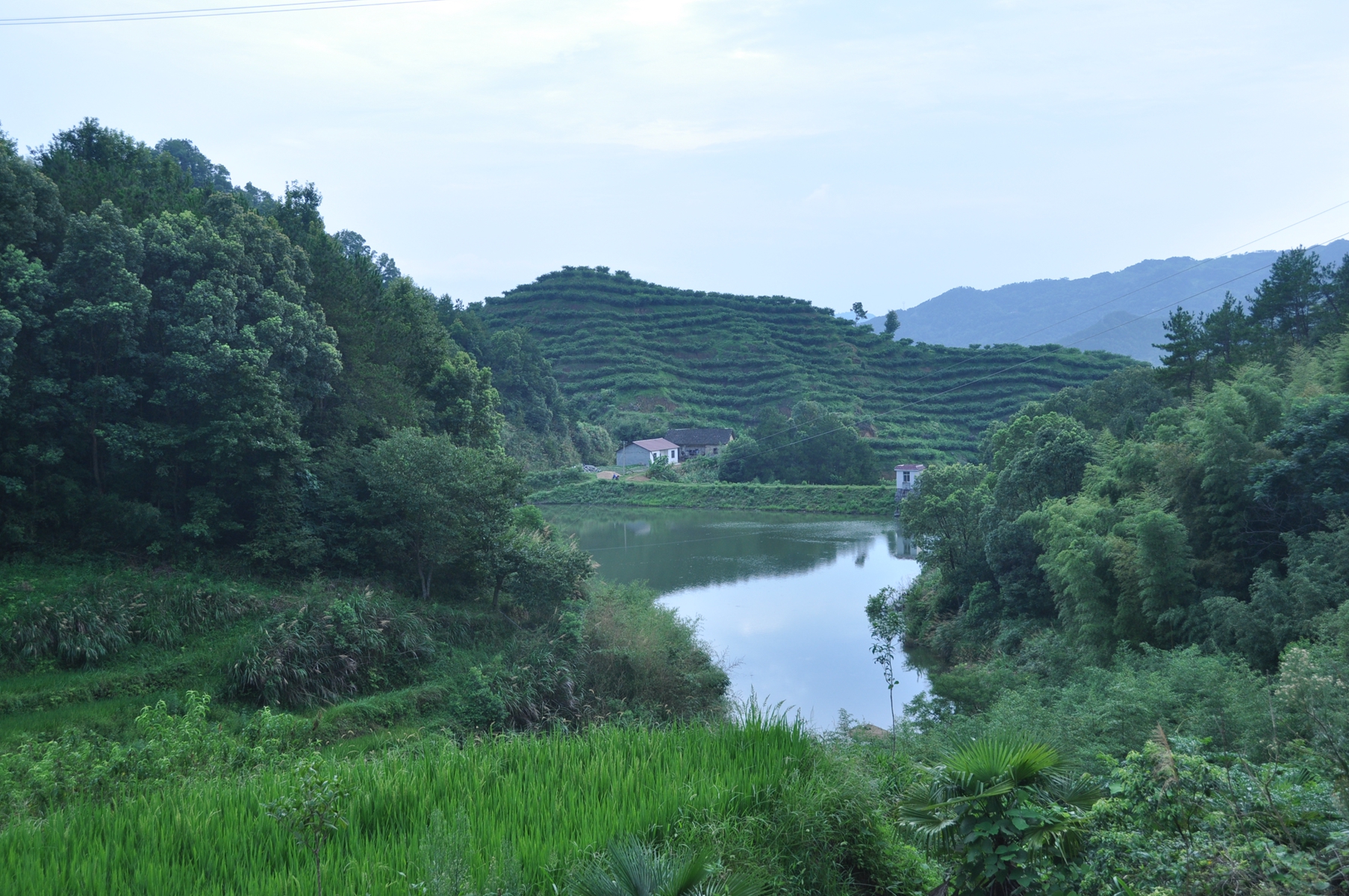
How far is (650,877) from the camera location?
120 inches

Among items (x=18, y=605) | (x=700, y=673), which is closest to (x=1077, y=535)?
(x=700, y=673)

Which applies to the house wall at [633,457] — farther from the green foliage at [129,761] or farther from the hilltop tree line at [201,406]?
the green foliage at [129,761]

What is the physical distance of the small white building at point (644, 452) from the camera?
54594mm

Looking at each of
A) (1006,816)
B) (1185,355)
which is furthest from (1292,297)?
(1006,816)

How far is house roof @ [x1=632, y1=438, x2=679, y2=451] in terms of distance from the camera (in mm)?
54812

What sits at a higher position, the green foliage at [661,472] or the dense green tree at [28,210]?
the dense green tree at [28,210]

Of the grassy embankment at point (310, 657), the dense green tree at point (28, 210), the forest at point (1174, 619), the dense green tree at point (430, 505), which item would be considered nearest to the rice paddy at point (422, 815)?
the forest at point (1174, 619)

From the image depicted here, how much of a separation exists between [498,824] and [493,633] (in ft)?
41.3

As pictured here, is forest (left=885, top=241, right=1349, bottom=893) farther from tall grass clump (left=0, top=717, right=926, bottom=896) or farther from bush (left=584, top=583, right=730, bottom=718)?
bush (left=584, top=583, right=730, bottom=718)

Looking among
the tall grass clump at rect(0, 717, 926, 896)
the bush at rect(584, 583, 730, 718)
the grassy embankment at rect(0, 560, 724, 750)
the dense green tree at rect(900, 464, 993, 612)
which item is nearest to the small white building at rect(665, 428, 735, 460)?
the dense green tree at rect(900, 464, 993, 612)

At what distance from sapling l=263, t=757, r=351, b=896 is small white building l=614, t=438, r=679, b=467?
165ft

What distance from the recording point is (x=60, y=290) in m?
12.9

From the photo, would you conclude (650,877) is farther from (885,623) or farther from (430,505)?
(885,623)

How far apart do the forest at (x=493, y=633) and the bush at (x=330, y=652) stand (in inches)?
2.6
